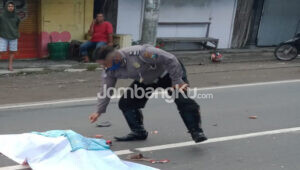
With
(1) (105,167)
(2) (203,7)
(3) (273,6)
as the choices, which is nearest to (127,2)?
(2) (203,7)

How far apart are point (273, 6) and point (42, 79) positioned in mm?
10280

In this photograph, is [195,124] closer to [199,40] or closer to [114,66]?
Answer: [114,66]

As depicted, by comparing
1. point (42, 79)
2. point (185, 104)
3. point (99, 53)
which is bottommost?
point (42, 79)

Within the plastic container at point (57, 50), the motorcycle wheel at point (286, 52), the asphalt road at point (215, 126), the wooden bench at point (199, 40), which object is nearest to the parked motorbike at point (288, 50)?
the motorcycle wheel at point (286, 52)

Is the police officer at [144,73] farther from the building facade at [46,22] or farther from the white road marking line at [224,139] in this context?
the building facade at [46,22]

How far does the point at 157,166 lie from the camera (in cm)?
560

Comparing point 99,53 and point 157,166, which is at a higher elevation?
point 99,53

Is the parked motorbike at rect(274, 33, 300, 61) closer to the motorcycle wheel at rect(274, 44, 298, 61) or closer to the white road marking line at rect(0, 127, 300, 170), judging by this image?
the motorcycle wheel at rect(274, 44, 298, 61)

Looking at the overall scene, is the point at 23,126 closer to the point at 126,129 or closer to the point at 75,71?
the point at 126,129

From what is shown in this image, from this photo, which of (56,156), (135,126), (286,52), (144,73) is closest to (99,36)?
(286,52)

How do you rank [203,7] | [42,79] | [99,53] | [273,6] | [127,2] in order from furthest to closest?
1. [273,6]
2. [203,7]
3. [127,2]
4. [42,79]
5. [99,53]

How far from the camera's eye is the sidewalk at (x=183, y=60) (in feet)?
39.8

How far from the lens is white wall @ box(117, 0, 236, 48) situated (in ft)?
49.1

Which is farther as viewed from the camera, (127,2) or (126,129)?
(127,2)
